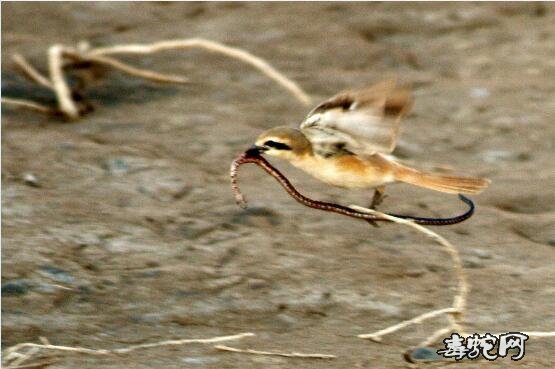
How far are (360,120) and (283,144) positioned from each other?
240 mm

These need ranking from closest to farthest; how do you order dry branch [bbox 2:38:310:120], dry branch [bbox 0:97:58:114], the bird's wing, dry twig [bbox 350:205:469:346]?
the bird's wing, dry twig [bbox 350:205:469:346], dry branch [bbox 0:97:58:114], dry branch [bbox 2:38:310:120]

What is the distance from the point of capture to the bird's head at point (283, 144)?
390cm

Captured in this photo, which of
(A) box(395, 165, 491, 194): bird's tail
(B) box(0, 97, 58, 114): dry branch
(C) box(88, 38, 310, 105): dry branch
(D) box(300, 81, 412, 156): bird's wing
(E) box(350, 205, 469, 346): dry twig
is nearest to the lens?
(D) box(300, 81, 412, 156): bird's wing

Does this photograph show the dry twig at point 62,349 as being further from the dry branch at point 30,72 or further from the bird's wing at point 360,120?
the dry branch at point 30,72

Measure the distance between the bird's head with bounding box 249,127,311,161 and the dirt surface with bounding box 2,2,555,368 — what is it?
1.90ft

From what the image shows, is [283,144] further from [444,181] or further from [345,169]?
[444,181]

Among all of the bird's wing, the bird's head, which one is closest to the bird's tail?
the bird's wing

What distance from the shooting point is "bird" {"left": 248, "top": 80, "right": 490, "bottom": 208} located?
381 cm

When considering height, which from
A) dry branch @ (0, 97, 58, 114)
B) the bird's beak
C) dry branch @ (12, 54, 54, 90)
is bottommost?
the bird's beak

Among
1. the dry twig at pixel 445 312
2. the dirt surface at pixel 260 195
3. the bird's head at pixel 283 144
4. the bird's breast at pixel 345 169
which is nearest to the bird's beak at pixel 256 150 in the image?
the bird's head at pixel 283 144

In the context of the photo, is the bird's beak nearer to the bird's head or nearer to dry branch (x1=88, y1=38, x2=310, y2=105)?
the bird's head

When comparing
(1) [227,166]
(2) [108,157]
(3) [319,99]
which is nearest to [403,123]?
(3) [319,99]

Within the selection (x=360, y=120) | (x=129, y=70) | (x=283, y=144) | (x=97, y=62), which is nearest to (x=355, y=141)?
(x=360, y=120)

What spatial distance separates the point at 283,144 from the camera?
12.8ft
